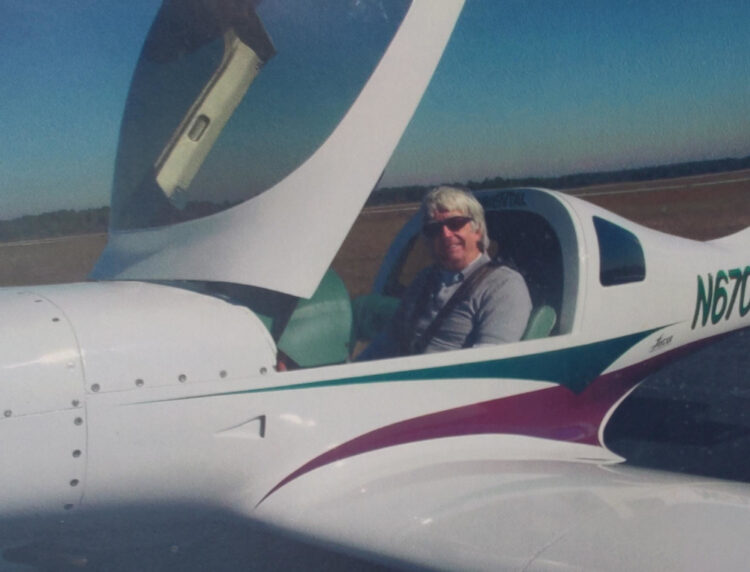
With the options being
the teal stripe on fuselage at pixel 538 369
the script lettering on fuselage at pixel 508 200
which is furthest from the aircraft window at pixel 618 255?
the script lettering on fuselage at pixel 508 200

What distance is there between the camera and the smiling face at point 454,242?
2809 mm

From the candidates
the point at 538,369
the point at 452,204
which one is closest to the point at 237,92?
the point at 452,204

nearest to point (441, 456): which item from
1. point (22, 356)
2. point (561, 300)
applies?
point (561, 300)

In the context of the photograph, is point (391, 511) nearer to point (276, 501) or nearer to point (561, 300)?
point (276, 501)

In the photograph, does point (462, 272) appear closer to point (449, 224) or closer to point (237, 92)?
point (449, 224)

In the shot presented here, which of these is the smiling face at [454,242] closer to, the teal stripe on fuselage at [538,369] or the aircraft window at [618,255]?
the teal stripe on fuselage at [538,369]

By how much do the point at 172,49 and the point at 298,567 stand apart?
6.16 ft

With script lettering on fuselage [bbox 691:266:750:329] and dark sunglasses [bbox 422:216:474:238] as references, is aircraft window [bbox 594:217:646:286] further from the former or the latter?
dark sunglasses [bbox 422:216:474:238]

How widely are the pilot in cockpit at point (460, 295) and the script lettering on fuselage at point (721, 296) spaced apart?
1303 mm

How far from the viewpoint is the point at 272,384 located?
2.31 m

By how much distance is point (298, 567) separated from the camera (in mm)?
2766

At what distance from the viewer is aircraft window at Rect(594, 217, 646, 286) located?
3.14 m

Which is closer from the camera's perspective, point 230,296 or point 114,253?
point 230,296

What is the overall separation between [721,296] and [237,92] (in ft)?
8.88
